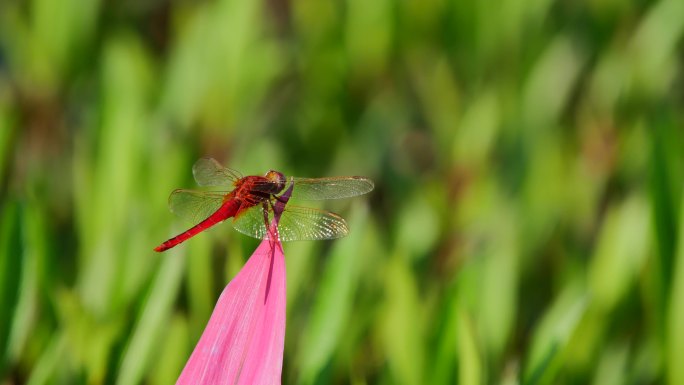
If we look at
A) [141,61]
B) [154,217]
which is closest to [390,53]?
[141,61]

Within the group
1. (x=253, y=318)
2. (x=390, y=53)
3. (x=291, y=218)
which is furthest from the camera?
(x=390, y=53)

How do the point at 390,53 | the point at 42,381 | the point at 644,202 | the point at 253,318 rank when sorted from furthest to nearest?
1. the point at 390,53
2. the point at 644,202
3. the point at 42,381
4. the point at 253,318

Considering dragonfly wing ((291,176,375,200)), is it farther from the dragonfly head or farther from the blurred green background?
the dragonfly head

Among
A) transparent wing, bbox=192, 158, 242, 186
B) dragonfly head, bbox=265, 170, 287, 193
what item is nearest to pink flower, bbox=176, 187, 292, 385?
dragonfly head, bbox=265, 170, 287, 193

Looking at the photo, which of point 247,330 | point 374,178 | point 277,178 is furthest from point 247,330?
point 374,178

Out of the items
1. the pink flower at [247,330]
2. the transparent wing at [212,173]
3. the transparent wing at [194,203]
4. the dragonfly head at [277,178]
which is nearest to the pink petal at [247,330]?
the pink flower at [247,330]

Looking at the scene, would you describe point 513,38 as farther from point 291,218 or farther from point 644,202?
point 291,218

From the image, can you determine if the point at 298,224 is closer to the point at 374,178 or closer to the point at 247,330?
the point at 247,330
